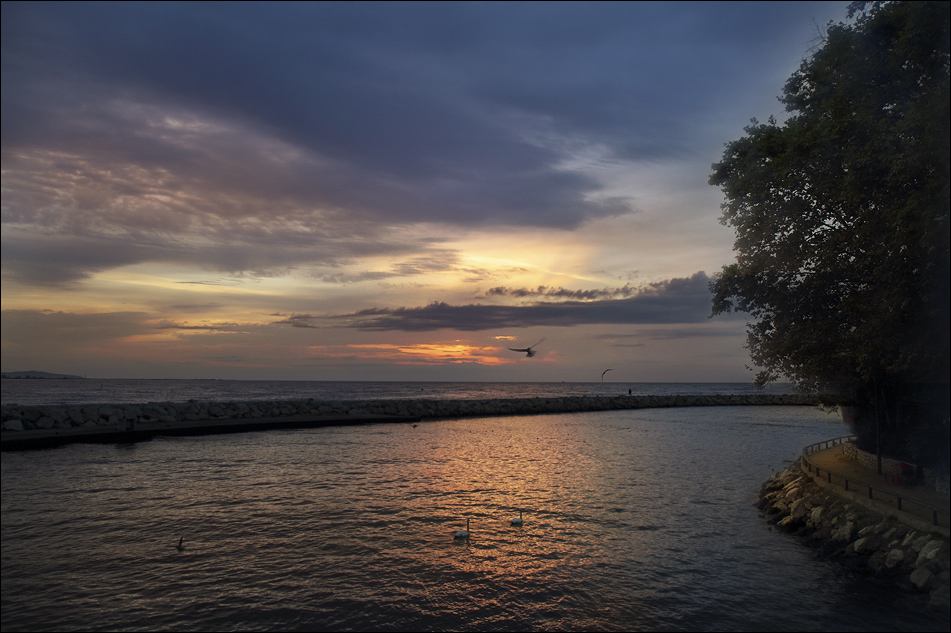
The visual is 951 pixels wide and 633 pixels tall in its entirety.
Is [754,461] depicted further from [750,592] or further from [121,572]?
[121,572]

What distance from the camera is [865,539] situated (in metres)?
15.3

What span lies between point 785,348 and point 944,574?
9.66m

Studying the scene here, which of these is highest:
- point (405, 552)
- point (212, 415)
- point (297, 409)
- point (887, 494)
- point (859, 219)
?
point (859, 219)

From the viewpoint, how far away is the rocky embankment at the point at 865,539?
12.7 m

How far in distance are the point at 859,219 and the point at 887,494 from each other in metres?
8.61

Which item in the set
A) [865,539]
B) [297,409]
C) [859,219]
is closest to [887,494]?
[865,539]

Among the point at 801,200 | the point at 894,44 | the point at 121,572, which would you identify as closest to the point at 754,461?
the point at 801,200

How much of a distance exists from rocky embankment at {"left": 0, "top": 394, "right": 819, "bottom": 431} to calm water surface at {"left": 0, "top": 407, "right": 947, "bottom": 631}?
43.8ft

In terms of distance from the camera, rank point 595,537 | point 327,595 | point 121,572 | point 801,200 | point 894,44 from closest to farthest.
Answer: point 327,595
point 121,572
point 894,44
point 595,537
point 801,200

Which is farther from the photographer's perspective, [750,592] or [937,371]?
[937,371]

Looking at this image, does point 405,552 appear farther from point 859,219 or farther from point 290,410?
Answer: point 290,410

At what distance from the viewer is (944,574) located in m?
12.4

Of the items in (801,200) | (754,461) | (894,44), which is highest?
(894,44)

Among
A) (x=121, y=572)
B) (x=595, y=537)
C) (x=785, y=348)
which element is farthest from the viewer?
(x=785, y=348)
